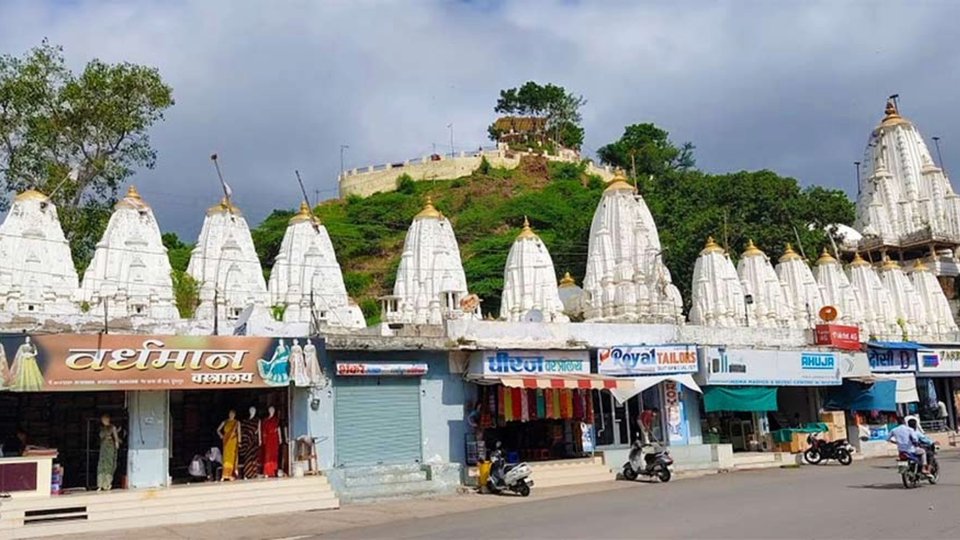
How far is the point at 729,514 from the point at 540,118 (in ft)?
280

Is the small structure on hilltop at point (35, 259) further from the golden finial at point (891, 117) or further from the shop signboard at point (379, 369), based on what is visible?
the golden finial at point (891, 117)

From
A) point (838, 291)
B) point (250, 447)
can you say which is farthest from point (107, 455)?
point (838, 291)

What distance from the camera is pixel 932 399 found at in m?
32.5

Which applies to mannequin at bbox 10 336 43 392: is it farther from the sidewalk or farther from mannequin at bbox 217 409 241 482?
mannequin at bbox 217 409 241 482

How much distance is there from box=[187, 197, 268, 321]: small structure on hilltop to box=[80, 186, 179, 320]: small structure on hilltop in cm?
315

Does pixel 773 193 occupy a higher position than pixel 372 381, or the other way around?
pixel 773 193

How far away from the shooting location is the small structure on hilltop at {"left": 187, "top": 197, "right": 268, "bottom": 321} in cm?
3759

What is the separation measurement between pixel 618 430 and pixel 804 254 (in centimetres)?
3357

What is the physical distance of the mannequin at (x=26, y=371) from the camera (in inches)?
602

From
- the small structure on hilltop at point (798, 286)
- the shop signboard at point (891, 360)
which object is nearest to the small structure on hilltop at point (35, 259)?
the shop signboard at point (891, 360)

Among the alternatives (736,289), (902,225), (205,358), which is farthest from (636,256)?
→ (902,225)

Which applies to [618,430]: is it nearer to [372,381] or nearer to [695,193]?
[372,381]

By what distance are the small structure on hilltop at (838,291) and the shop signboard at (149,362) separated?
36.0m

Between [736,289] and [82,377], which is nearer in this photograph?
[82,377]
